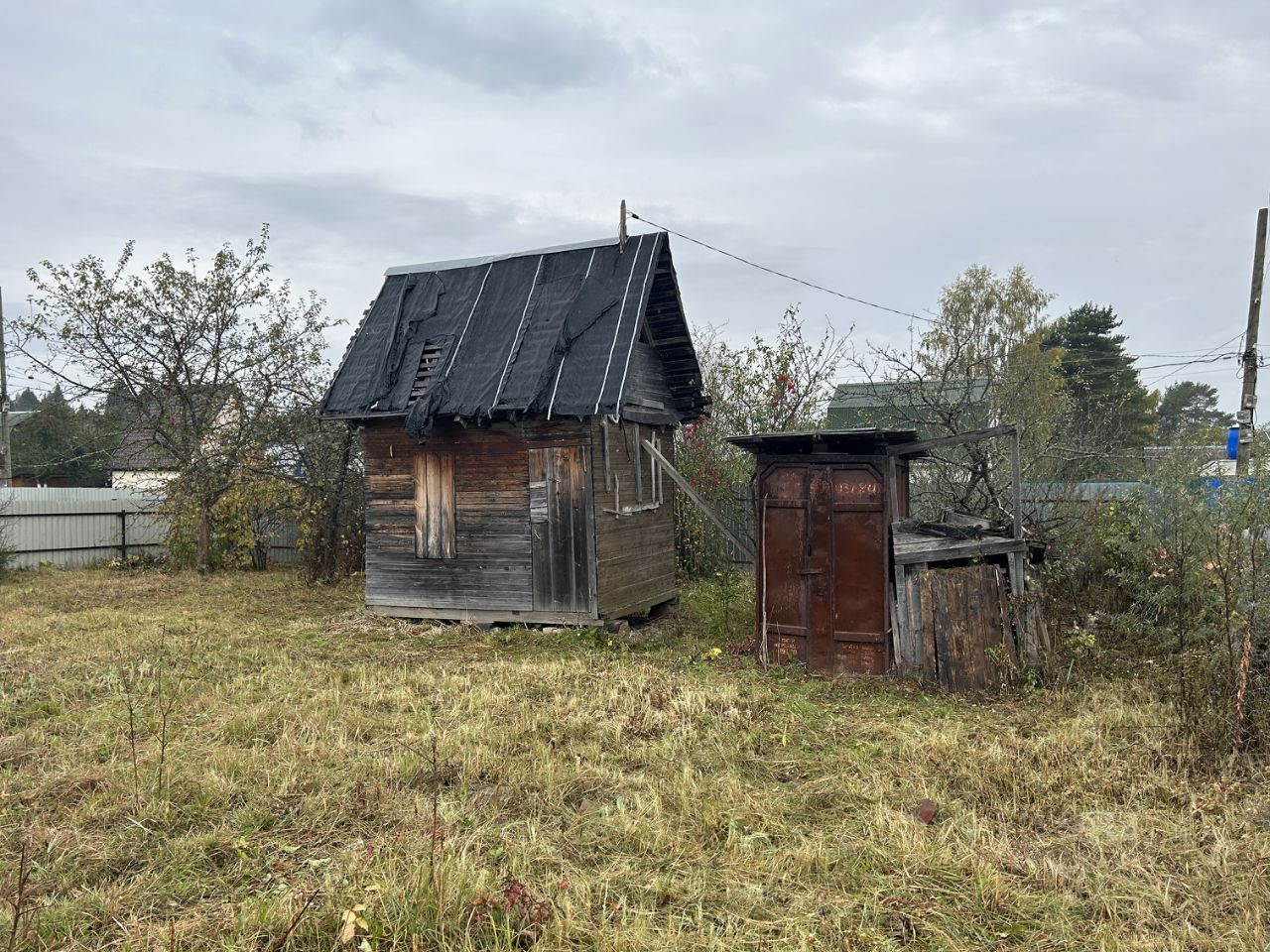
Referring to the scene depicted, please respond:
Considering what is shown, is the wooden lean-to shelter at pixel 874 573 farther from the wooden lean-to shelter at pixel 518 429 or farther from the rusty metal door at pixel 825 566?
the wooden lean-to shelter at pixel 518 429

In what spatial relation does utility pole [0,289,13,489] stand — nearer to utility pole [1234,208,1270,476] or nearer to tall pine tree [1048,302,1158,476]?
utility pole [1234,208,1270,476]

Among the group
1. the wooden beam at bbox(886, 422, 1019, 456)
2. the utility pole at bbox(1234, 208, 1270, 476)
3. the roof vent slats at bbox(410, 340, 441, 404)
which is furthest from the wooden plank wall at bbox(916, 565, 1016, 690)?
the utility pole at bbox(1234, 208, 1270, 476)

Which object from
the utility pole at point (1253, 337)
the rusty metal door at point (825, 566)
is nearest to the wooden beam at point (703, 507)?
the rusty metal door at point (825, 566)

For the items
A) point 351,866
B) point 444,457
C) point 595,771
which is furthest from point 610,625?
point 351,866

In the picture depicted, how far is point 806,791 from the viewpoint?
5348 millimetres

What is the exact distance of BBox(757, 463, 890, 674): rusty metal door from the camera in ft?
27.9

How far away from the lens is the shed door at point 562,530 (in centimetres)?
1097

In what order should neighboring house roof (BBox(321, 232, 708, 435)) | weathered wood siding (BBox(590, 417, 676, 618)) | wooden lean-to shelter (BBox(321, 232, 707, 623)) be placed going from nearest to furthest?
neighboring house roof (BBox(321, 232, 708, 435))
wooden lean-to shelter (BBox(321, 232, 707, 623))
weathered wood siding (BBox(590, 417, 676, 618))

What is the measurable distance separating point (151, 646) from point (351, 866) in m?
7.23

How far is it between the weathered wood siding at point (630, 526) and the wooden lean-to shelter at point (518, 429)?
1.2 inches

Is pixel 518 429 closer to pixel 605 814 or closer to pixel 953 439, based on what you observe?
pixel 953 439

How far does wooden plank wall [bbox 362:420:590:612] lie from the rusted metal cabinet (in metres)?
3.14

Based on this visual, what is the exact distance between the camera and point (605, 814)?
4.94 m

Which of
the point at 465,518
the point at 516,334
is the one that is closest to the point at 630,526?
the point at 465,518
